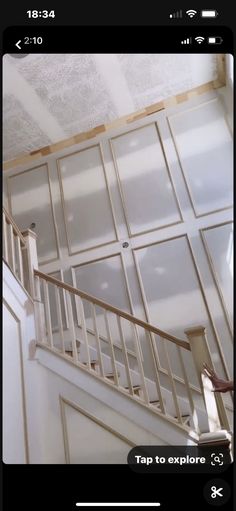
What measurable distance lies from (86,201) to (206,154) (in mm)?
1638

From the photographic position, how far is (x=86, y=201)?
5.20m

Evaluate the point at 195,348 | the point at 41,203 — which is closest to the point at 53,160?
the point at 41,203

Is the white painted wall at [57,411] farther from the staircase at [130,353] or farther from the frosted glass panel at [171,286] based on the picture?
the frosted glass panel at [171,286]

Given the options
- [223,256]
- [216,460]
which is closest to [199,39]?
[216,460]

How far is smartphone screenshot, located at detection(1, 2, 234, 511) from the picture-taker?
107cm

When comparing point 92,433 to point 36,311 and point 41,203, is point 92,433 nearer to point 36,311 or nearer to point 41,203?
point 36,311

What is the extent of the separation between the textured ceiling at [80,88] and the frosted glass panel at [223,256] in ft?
6.14

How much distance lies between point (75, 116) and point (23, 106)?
680 mm

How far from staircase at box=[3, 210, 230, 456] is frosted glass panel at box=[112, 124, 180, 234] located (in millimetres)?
1286

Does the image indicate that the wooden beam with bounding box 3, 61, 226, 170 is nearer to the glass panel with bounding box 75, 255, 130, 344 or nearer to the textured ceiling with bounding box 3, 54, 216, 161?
the textured ceiling with bounding box 3, 54, 216, 161

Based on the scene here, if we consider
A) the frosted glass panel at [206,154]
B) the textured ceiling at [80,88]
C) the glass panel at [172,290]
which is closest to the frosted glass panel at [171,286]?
the glass panel at [172,290]

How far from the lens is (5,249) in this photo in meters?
2.98
